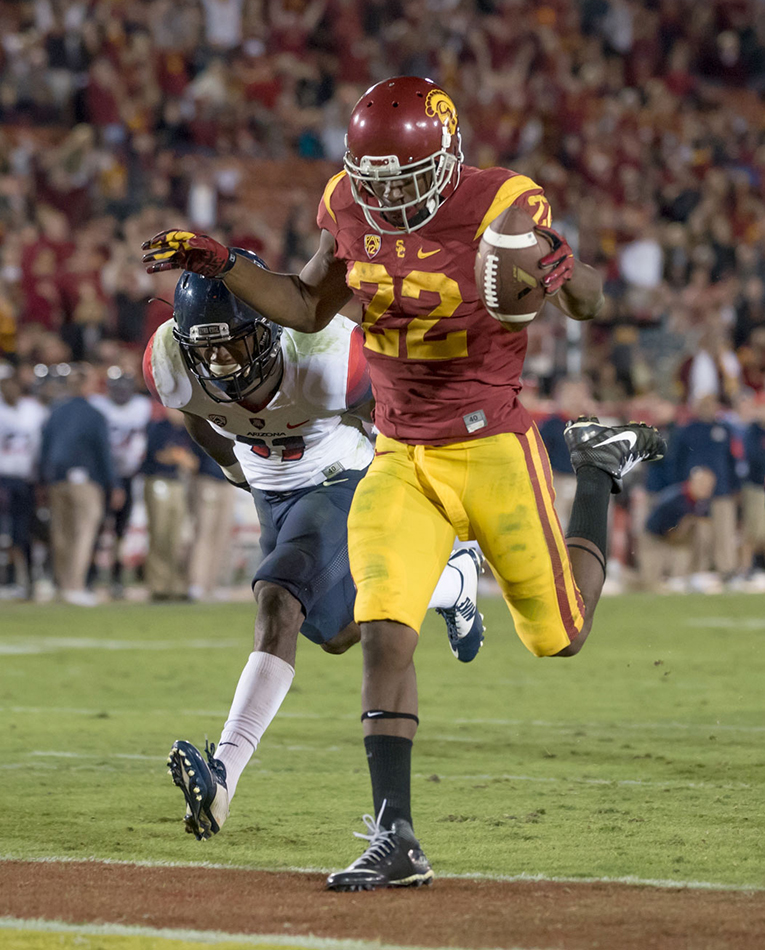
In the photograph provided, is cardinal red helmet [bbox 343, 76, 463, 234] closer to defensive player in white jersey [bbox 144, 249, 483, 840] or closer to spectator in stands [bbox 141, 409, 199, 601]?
defensive player in white jersey [bbox 144, 249, 483, 840]

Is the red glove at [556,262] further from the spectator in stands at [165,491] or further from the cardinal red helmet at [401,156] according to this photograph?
the spectator in stands at [165,491]

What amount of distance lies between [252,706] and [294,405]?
1.17 meters

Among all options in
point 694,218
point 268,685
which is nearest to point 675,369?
point 694,218

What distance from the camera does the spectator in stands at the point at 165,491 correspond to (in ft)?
45.1

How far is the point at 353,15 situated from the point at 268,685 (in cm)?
1686

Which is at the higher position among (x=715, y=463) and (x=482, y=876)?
(x=715, y=463)

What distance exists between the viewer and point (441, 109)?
4.41 metres

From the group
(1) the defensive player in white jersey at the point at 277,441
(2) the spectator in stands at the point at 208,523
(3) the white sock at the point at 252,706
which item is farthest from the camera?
(2) the spectator in stands at the point at 208,523

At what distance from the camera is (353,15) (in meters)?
20.4

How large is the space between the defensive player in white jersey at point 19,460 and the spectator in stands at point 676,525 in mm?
5909

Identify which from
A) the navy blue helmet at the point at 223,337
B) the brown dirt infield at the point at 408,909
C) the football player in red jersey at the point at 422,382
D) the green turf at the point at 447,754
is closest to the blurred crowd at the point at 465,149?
the green turf at the point at 447,754

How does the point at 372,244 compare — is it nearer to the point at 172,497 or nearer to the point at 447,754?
the point at 447,754

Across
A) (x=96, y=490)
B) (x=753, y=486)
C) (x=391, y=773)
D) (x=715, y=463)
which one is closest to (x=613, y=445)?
(x=391, y=773)

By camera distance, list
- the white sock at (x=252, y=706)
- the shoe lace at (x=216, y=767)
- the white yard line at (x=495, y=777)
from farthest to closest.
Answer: the white yard line at (x=495, y=777) < the white sock at (x=252, y=706) < the shoe lace at (x=216, y=767)
